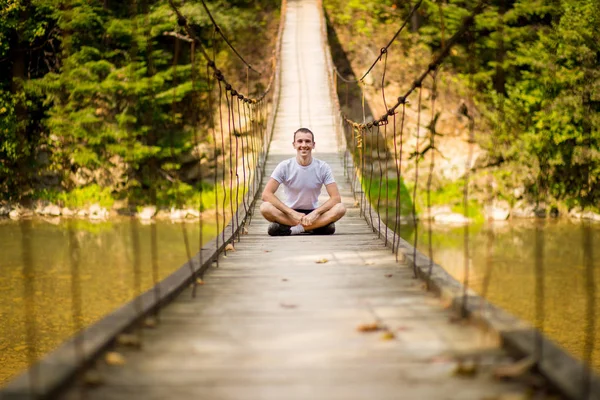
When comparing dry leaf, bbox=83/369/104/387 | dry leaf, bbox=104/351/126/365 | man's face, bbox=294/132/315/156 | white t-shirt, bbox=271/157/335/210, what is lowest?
dry leaf, bbox=83/369/104/387

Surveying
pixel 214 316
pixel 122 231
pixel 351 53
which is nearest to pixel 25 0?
pixel 122 231

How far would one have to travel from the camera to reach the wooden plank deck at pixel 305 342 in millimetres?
1709

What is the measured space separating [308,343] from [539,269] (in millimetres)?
6541

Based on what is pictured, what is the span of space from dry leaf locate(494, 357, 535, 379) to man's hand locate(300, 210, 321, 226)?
272 centimetres

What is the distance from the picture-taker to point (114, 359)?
1880 mm

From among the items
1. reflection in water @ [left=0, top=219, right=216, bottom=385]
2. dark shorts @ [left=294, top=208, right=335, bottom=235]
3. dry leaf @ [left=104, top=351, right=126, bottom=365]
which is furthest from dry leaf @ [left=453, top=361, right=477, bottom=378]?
reflection in water @ [left=0, top=219, right=216, bottom=385]

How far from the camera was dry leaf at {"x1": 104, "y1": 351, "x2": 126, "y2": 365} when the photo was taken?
6.15 ft

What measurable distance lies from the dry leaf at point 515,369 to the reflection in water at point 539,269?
315 cm

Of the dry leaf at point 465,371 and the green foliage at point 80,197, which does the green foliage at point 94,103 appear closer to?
the green foliage at point 80,197

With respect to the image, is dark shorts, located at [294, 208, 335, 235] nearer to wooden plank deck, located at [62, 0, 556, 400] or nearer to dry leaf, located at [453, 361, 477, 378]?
wooden plank deck, located at [62, 0, 556, 400]

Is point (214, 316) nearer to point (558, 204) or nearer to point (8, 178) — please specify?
point (558, 204)

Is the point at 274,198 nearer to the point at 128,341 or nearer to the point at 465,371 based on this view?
the point at 128,341

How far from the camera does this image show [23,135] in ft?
41.1

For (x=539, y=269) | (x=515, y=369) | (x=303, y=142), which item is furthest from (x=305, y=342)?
(x=539, y=269)
